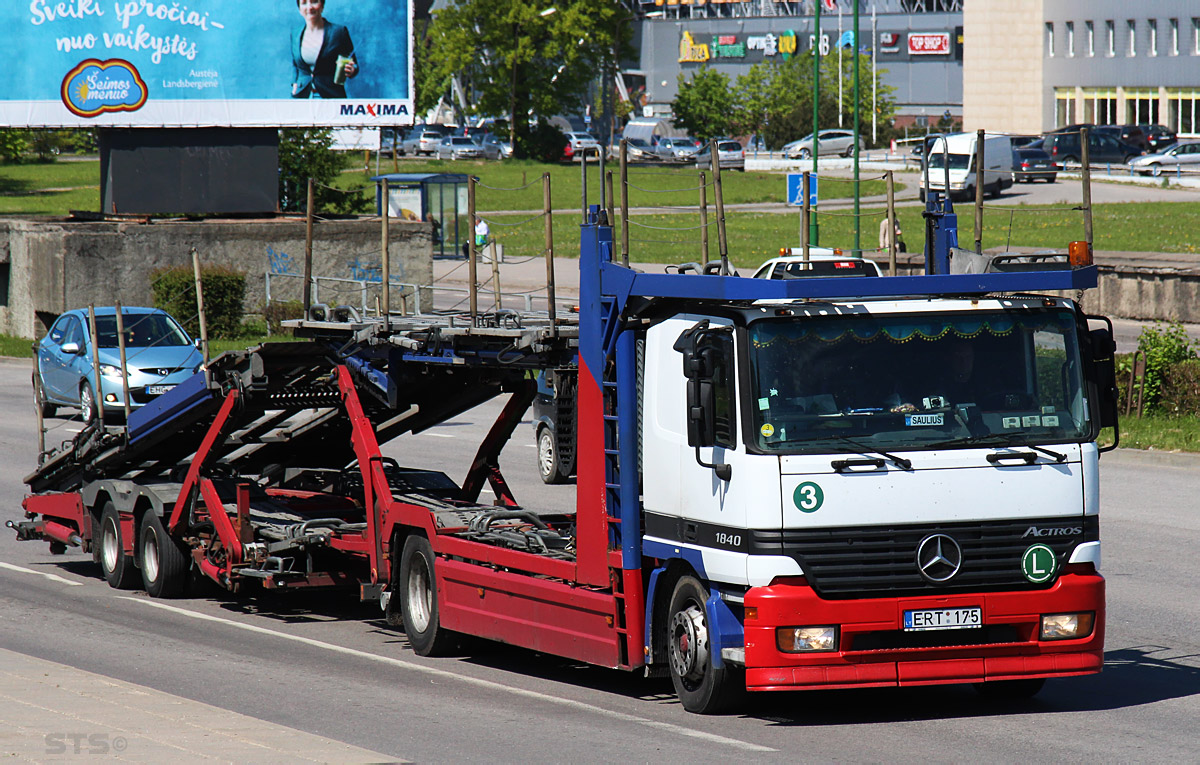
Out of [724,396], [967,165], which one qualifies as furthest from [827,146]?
[724,396]

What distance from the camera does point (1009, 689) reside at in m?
9.74

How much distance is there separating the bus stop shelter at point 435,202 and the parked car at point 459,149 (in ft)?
134

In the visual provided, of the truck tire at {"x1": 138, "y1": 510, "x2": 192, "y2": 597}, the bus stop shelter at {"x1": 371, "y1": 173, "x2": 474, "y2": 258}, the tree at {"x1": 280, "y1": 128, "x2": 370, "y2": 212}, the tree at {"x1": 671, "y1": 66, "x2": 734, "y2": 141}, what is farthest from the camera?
the tree at {"x1": 671, "y1": 66, "x2": 734, "y2": 141}

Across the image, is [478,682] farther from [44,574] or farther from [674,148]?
[674,148]

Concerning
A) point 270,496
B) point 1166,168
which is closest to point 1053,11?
point 1166,168

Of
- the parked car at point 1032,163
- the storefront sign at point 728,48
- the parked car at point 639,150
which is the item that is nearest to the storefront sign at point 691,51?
the storefront sign at point 728,48

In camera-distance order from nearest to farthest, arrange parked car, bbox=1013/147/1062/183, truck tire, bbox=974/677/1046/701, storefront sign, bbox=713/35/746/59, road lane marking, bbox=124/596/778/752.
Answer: road lane marking, bbox=124/596/778/752 < truck tire, bbox=974/677/1046/701 < parked car, bbox=1013/147/1062/183 < storefront sign, bbox=713/35/746/59

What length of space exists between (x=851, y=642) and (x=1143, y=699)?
2187 millimetres

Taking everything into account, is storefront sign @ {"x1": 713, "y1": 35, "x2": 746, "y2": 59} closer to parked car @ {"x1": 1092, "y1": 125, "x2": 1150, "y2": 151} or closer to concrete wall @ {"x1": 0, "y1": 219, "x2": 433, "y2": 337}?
parked car @ {"x1": 1092, "y1": 125, "x2": 1150, "y2": 151}

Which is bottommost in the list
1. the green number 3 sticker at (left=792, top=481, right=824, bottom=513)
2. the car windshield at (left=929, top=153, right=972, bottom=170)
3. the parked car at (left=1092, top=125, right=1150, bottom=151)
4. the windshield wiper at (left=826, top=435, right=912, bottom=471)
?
the green number 3 sticker at (left=792, top=481, right=824, bottom=513)

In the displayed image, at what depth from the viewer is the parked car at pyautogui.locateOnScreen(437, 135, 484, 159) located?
3893 inches

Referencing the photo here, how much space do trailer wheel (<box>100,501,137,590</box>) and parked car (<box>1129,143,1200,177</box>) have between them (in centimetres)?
6298

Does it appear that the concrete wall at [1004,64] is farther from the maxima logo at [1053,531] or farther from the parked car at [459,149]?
the maxima logo at [1053,531]

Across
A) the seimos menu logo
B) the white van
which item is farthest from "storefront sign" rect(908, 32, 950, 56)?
the seimos menu logo
